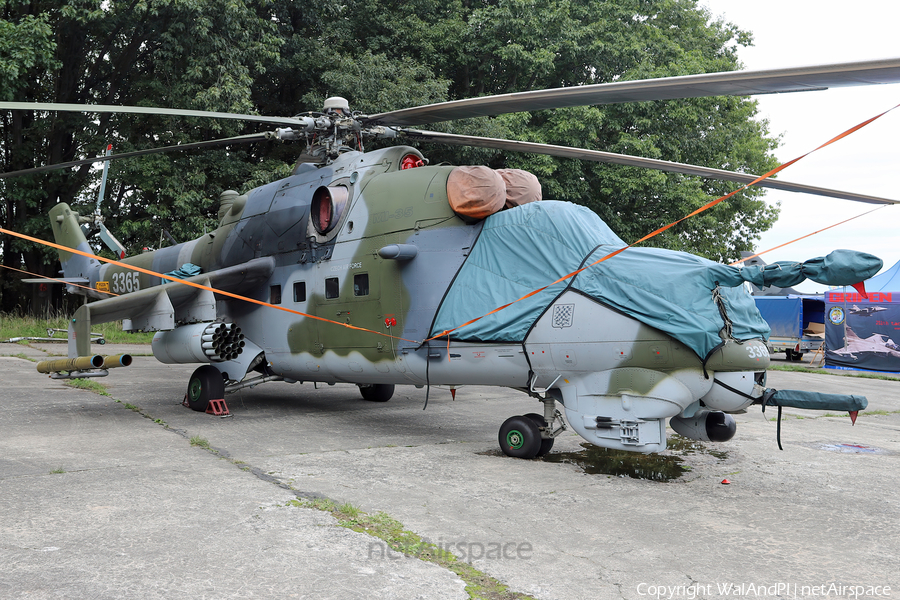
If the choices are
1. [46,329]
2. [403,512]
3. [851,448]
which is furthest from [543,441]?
[46,329]

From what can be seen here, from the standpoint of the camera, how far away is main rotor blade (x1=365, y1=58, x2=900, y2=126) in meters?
3.75

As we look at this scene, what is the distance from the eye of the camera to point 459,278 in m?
7.50

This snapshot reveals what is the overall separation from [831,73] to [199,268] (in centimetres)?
900

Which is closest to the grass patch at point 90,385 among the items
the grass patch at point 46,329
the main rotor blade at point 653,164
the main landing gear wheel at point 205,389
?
the main landing gear wheel at point 205,389

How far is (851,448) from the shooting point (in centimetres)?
834

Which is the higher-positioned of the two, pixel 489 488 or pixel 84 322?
pixel 84 322

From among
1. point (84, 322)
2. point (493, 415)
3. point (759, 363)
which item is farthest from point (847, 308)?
point (84, 322)

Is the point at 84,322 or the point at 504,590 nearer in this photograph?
the point at 504,590

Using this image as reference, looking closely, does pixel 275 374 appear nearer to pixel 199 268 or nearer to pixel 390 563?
pixel 199 268

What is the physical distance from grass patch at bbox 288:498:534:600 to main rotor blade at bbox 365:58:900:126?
331cm

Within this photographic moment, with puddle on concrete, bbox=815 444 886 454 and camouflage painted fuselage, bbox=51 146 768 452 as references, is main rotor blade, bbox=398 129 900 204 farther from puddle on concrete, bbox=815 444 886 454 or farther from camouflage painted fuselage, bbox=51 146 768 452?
puddle on concrete, bbox=815 444 886 454

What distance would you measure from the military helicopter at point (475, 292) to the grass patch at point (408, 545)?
247 cm

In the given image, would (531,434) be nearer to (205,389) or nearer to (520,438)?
(520,438)

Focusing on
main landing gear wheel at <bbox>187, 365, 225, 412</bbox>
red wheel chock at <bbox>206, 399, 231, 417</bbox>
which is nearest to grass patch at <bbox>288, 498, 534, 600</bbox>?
red wheel chock at <bbox>206, 399, 231, 417</bbox>
